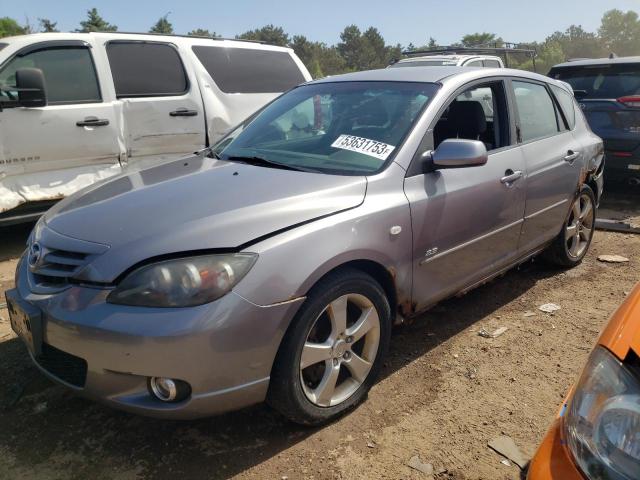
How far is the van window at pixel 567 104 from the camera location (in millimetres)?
4417

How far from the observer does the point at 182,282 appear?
2.13 m

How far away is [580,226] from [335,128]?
2.63 m

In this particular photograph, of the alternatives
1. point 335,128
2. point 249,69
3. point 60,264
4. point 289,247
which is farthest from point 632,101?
point 60,264

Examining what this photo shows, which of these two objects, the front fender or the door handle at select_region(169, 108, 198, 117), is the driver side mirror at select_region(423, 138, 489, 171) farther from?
the door handle at select_region(169, 108, 198, 117)

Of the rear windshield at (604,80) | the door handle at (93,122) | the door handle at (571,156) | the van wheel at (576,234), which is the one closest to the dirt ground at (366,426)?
the van wheel at (576,234)

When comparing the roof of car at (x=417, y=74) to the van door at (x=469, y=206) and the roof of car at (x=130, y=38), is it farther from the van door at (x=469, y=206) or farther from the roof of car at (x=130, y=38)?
the roof of car at (x=130, y=38)

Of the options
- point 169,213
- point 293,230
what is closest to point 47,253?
point 169,213

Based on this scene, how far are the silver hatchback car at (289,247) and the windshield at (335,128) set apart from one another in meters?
0.01

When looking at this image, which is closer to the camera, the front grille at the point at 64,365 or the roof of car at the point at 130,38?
the front grille at the point at 64,365

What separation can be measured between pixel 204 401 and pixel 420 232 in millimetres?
1381

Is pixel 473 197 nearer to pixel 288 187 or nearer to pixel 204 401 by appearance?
pixel 288 187

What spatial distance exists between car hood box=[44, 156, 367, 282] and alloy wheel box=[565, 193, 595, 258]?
261 cm

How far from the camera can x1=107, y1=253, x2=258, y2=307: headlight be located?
211 centimetres

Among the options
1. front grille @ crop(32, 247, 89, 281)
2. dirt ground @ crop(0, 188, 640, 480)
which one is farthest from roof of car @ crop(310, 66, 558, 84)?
front grille @ crop(32, 247, 89, 281)
